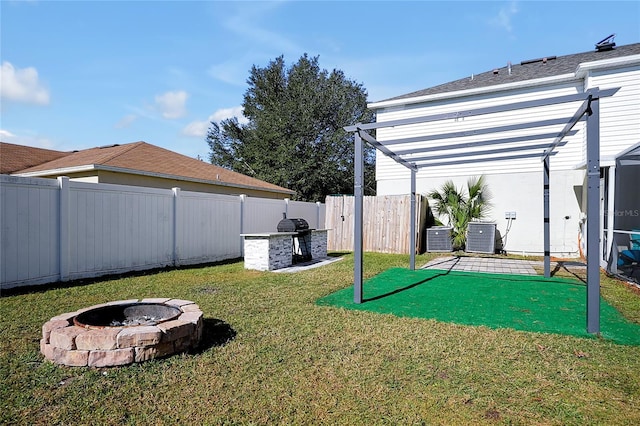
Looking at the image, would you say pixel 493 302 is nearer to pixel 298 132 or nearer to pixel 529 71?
pixel 529 71

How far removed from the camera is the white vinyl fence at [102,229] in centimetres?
528

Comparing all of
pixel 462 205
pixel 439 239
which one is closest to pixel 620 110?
pixel 462 205

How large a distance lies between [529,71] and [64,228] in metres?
14.0

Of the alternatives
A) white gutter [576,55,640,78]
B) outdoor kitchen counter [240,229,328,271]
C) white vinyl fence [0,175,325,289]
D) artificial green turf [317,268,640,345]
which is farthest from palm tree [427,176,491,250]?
white vinyl fence [0,175,325,289]

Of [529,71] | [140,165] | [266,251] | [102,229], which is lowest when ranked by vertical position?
[266,251]

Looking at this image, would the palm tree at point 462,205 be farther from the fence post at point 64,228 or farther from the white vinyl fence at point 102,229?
the fence post at point 64,228

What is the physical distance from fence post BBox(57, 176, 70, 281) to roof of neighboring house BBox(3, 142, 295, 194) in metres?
3.60

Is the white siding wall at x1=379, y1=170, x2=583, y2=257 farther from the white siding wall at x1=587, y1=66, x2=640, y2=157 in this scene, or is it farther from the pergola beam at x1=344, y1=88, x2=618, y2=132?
the pergola beam at x1=344, y1=88, x2=618, y2=132

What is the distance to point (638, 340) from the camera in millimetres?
3387

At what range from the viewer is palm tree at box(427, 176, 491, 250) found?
435 inches

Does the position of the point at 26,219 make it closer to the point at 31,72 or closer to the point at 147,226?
the point at 147,226

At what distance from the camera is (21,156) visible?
1234 cm

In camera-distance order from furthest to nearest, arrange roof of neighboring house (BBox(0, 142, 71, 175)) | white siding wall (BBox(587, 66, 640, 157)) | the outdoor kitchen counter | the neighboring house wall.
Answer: roof of neighboring house (BBox(0, 142, 71, 175)), the neighboring house wall, white siding wall (BBox(587, 66, 640, 157)), the outdoor kitchen counter

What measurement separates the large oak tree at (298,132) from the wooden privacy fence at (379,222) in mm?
11925
